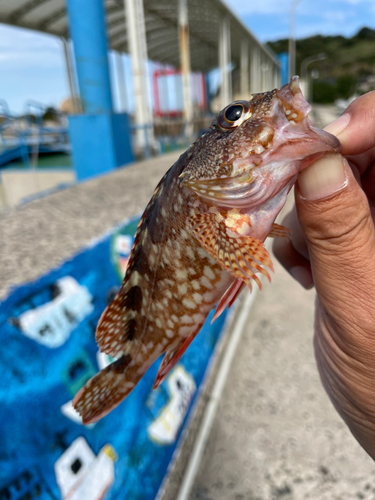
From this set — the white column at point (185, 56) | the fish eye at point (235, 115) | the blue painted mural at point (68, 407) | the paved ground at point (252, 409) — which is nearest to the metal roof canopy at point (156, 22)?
the white column at point (185, 56)

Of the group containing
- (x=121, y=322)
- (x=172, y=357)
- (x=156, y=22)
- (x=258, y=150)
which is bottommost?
(x=172, y=357)

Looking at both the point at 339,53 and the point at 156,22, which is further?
the point at 339,53

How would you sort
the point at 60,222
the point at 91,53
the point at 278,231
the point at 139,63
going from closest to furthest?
the point at 278,231 → the point at 60,222 → the point at 91,53 → the point at 139,63

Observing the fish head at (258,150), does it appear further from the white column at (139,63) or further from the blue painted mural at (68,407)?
the white column at (139,63)

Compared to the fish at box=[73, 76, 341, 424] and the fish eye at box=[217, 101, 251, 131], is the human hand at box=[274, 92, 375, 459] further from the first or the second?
the fish eye at box=[217, 101, 251, 131]

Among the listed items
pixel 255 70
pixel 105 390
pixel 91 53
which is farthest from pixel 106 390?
pixel 255 70

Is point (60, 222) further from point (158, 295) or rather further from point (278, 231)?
point (278, 231)

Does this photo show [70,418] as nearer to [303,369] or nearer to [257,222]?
[257,222]

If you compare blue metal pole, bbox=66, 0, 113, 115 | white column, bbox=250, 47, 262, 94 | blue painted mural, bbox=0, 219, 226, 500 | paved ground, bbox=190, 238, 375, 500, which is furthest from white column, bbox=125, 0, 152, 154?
white column, bbox=250, 47, 262, 94
